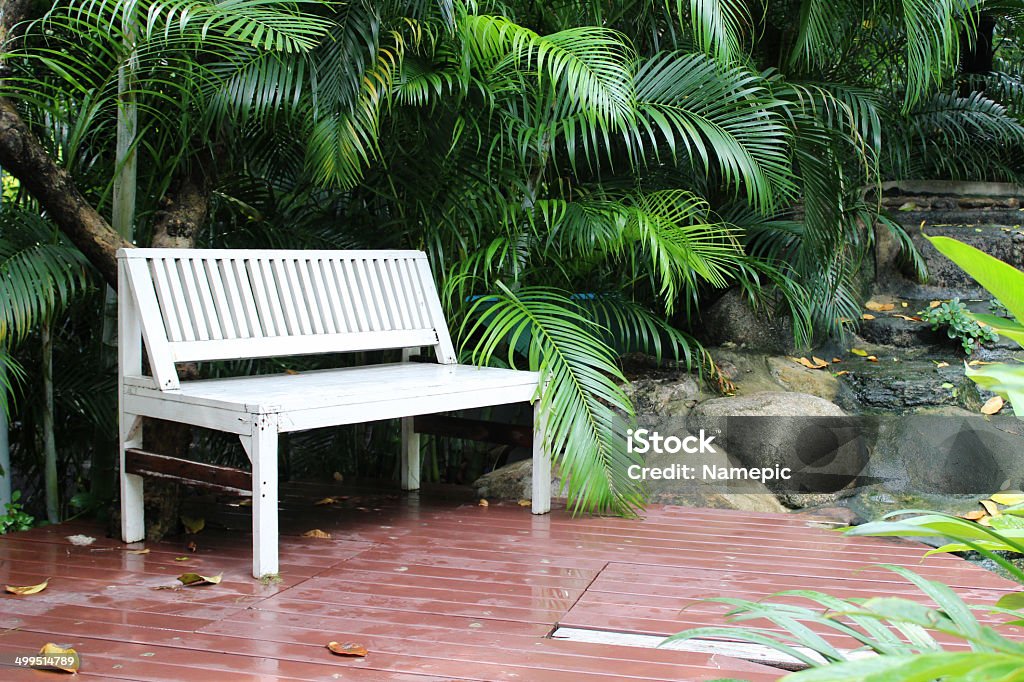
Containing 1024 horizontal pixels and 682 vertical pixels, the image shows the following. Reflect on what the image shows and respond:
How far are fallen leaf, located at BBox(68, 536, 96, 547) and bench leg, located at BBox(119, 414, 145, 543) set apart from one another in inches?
4.3

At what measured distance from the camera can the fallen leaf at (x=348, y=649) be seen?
2430 millimetres

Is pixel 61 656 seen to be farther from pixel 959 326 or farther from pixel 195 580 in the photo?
pixel 959 326

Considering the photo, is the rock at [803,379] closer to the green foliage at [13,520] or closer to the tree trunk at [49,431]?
the tree trunk at [49,431]

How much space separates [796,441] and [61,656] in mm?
3026

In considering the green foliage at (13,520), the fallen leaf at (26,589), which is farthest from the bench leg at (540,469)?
the green foliage at (13,520)

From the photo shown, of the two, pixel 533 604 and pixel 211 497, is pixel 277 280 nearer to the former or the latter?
pixel 211 497

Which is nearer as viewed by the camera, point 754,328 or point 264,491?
point 264,491

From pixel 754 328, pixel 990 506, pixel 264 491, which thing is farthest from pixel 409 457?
pixel 990 506

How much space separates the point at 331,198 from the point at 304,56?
46.6 inches

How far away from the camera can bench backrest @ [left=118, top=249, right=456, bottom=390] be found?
11.0 ft

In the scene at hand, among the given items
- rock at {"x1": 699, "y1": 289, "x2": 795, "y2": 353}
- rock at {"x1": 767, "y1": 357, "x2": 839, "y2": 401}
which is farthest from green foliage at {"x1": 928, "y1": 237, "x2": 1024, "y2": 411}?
rock at {"x1": 699, "y1": 289, "x2": 795, "y2": 353}

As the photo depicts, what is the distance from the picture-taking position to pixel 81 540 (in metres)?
3.48

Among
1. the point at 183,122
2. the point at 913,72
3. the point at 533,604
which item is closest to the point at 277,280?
the point at 183,122

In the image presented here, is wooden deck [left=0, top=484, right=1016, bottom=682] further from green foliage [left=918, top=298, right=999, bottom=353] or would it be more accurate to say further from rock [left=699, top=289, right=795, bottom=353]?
green foliage [left=918, top=298, right=999, bottom=353]
